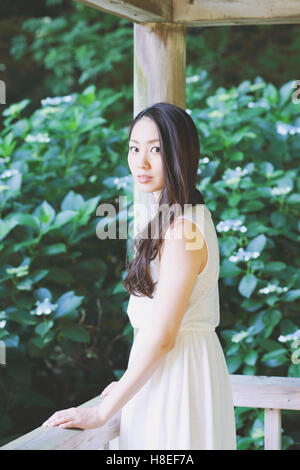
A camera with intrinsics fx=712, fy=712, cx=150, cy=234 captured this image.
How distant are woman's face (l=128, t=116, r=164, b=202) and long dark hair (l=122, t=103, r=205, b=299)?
2 centimetres

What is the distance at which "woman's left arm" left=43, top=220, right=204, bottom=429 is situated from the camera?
150 centimetres

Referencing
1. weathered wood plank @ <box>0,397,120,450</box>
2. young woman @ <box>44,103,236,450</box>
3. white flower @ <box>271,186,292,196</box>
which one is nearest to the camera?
weathered wood plank @ <box>0,397,120,450</box>

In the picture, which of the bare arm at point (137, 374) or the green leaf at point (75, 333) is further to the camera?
the green leaf at point (75, 333)

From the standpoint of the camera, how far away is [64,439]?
1479mm


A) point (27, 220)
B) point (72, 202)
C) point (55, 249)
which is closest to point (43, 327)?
point (55, 249)

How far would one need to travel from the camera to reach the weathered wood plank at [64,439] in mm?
1443

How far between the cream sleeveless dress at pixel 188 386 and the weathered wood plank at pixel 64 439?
0.20 feet

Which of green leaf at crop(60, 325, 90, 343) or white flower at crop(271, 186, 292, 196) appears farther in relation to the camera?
white flower at crop(271, 186, 292, 196)

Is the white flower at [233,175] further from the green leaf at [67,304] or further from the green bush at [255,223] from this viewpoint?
the green leaf at [67,304]

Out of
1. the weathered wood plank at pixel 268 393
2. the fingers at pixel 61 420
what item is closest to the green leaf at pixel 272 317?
the weathered wood plank at pixel 268 393

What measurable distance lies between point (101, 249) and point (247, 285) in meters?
0.76

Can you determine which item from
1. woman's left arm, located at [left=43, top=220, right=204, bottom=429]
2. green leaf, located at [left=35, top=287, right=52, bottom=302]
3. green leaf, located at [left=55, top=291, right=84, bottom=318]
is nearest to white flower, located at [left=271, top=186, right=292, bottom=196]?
green leaf, located at [left=55, top=291, right=84, bottom=318]

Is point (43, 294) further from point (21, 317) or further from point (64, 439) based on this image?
point (64, 439)

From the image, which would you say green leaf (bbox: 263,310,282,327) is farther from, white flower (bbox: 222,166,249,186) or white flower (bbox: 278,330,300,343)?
white flower (bbox: 222,166,249,186)
